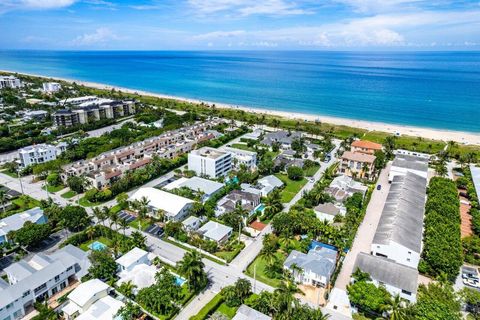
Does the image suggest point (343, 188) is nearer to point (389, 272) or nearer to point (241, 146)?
point (389, 272)

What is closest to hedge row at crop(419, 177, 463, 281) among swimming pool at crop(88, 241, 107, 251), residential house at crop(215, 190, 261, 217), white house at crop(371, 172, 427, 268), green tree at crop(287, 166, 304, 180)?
white house at crop(371, 172, 427, 268)

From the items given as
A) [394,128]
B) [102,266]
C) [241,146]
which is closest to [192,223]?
[102,266]

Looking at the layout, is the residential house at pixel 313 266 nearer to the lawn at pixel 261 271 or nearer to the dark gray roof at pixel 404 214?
the lawn at pixel 261 271

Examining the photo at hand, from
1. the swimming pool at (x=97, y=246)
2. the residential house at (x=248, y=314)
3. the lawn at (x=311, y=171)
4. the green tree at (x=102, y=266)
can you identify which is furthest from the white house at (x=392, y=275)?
the lawn at (x=311, y=171)

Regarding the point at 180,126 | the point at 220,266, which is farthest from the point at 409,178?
the point at 180,126

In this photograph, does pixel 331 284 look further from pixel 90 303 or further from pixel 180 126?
pixel 180 126

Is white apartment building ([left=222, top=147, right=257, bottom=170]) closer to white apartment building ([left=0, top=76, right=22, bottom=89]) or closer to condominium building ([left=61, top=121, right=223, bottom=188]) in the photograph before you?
condominium building ([left=61, top=121, right=223, bottom=188])
